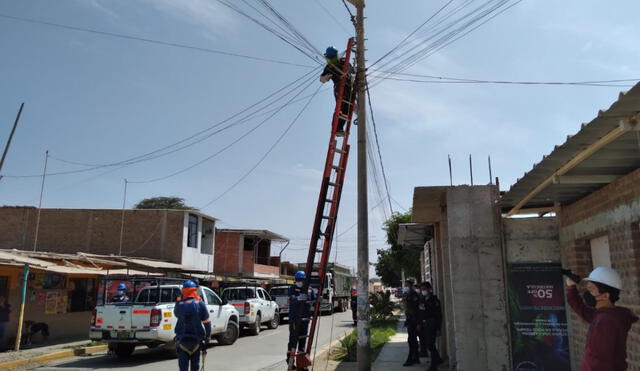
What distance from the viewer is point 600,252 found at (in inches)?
284

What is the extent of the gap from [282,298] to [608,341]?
945 inches

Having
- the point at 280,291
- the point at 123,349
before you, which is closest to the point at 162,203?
the point at 280,291

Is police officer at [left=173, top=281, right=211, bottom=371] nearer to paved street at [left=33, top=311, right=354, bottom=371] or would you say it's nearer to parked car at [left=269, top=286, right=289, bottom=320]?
paved street at [left=33, top=311, right=354, bottom=371]

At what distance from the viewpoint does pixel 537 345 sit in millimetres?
8102

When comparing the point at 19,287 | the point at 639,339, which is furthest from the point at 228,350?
the point at 639,339

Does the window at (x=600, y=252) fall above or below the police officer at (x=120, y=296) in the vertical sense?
above

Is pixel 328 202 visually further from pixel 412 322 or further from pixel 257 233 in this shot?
pixel 257 233

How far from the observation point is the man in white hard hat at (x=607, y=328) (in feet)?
13.1

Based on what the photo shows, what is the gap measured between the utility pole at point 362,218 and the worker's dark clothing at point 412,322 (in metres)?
2.21

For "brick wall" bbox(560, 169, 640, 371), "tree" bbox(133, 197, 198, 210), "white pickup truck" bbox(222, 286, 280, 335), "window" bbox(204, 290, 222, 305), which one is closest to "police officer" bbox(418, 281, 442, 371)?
"brick wall" bbox(560, 169, 640, 371)

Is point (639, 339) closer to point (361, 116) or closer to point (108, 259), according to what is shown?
point (361, 116)

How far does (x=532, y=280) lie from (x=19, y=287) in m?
16.1

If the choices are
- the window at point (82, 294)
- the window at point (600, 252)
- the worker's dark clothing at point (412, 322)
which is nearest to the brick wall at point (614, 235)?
the window at point (600, 252)

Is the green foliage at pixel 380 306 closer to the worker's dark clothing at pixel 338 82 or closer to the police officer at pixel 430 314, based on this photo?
the police officer at pixel 430 314
